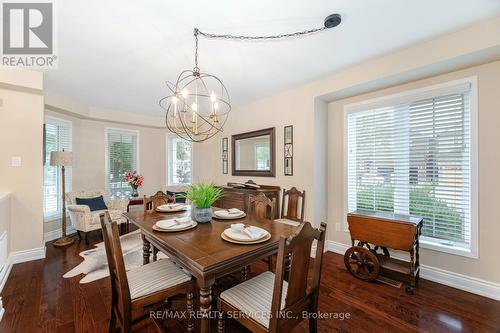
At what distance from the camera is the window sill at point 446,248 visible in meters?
2.29

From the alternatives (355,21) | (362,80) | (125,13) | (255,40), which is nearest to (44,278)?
(125,13)

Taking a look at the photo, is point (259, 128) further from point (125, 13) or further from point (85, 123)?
point (85, 123)

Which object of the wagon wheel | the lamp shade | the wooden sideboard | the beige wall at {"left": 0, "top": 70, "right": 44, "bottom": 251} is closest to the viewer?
the wagon wheel

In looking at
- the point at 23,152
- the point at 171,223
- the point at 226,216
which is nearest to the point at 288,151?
the point at 226,216

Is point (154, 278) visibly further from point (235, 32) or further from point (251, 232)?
point (235, 32)

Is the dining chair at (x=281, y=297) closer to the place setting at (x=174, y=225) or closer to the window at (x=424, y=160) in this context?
the place setting at (x=174, y=225)

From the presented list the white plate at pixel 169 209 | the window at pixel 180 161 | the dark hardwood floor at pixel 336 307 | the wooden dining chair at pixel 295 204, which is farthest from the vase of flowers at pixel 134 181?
the wooden dining chair at pixel 295 204

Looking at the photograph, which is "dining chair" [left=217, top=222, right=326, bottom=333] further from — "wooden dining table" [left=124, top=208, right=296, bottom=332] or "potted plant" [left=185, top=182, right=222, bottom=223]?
"potted plant" [left=185, top=182, right=222, bottom=223]

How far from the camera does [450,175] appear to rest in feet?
8.00

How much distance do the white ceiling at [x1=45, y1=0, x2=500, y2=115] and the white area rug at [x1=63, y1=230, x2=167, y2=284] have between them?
2.46 meters

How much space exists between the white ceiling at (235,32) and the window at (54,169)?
112 centimetres

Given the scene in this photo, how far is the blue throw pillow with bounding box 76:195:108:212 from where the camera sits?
3.91 meters

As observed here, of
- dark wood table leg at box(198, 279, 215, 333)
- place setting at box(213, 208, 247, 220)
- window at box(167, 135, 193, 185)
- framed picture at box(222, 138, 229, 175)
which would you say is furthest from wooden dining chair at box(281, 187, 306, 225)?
window at box(167, 135, 193, 185)

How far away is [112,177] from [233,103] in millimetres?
3137
